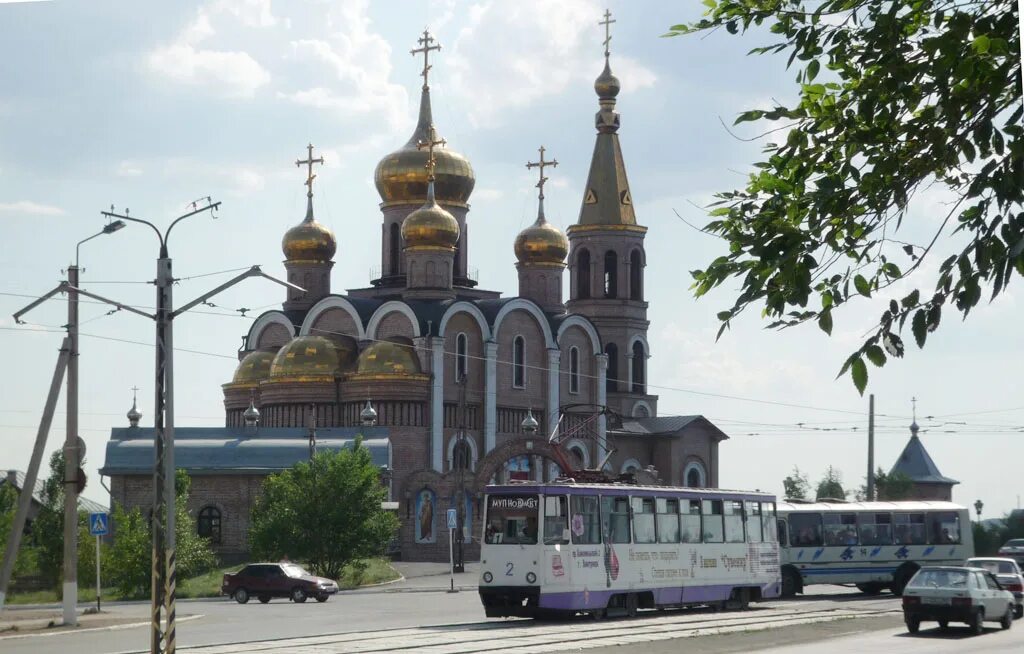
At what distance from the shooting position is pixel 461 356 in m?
59.1

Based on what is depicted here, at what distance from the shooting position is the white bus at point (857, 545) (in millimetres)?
33781

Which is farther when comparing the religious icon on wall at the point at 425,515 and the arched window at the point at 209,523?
the religious icon on wall at the point at 425,515

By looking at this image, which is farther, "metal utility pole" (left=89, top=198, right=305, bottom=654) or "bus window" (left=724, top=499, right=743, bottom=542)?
"bus window" (left=724, top=499, right=743, bottom=542)

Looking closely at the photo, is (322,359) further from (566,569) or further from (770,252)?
(770,252)

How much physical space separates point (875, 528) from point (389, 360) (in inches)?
1030

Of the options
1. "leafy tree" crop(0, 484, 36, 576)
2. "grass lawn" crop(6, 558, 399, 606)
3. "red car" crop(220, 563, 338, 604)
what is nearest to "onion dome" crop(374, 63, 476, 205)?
"grass lawn" crop(6, 558, 399, 606)

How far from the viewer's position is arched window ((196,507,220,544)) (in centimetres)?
5119

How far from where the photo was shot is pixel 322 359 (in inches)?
2303

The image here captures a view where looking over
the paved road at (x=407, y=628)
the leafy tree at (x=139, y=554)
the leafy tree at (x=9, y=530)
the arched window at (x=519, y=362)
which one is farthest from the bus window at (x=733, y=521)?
the arched window at (x=519, y=362)

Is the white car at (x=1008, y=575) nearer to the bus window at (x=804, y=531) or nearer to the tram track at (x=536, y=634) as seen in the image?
the tram track at (x=536, y=634)

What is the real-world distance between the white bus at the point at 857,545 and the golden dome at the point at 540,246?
3336 centimetres

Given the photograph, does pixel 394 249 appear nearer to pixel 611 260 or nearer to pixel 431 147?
pixel 431 147

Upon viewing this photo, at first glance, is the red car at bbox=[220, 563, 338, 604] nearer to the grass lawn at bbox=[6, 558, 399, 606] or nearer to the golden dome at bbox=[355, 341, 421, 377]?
the grass lawn at bbox=[6, 558, 399, 606]

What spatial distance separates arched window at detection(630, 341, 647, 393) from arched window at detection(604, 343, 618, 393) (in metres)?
0.96
